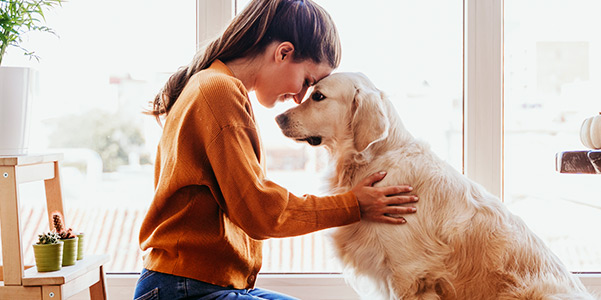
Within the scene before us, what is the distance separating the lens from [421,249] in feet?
4.32

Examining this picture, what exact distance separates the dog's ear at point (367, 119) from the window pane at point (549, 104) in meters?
0.89

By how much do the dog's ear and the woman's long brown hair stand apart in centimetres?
19

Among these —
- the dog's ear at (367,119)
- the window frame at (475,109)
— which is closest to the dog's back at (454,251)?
the dog's ear at (367,119)

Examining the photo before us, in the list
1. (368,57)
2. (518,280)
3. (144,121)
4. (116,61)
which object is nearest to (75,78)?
(116,61)

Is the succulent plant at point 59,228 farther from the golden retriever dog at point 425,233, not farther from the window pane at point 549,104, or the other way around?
the window pane at point 549,104

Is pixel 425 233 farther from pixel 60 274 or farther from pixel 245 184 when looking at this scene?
pixel 60 274

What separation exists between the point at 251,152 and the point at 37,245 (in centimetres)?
79

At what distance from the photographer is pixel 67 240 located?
1572mm

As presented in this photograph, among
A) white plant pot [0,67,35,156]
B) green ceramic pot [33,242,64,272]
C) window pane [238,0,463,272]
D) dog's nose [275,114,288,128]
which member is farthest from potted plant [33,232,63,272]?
window pane [238,0,463,272]

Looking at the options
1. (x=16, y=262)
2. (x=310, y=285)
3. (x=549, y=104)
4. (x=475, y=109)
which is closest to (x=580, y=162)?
(x=475, y=109)

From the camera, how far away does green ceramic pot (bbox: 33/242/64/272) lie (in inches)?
58.6

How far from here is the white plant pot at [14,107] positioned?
1541 millimetres

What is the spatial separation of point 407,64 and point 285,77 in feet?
2.63

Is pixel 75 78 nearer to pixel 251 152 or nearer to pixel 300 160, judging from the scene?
pixel 300 160
